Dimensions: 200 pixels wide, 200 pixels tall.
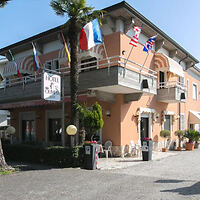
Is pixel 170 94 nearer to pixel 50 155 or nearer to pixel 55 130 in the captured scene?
pixel 55 130

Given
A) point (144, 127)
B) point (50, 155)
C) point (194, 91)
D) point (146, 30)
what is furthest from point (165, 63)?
point (50, 155)

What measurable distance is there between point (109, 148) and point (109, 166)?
2859 mm

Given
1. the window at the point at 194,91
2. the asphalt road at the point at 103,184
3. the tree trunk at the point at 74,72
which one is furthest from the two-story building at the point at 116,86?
the asphalt road at the point at 103,184

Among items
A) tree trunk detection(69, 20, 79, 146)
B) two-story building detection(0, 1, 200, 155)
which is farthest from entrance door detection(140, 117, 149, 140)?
tree trunk detection(69, 20, 79, 146)

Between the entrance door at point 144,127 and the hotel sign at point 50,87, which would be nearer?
the hotel sign at point 50,87

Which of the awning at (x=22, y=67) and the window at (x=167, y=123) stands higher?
the awning at (x=22, y=67)

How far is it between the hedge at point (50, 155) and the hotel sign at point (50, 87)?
2418 mm

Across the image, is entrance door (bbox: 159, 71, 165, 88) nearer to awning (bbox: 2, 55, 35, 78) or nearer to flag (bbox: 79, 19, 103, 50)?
flag (bbox: 79, 19, 103, 50)

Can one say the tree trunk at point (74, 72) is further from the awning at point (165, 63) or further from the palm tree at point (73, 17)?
the awning at point (165, 63)

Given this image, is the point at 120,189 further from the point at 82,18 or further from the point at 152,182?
the point at 82,18

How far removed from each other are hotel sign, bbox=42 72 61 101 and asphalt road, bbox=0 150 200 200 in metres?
3.32

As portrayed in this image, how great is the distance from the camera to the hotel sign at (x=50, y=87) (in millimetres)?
11172

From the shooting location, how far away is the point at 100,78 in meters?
12.5

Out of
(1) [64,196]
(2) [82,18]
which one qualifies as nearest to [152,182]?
(1) [64,196]
